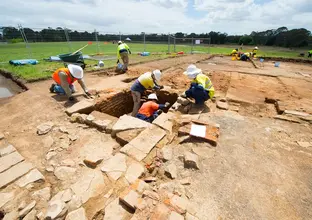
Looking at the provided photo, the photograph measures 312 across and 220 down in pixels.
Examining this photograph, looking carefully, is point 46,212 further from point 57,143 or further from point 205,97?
point 205,97

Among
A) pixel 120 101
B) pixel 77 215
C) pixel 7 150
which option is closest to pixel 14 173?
pixel 7 150

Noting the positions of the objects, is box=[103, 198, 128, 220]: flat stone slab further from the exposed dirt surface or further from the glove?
the glove

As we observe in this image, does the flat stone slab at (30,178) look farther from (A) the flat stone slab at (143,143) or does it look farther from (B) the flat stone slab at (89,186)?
(A) the flat stone slab at (143,143)

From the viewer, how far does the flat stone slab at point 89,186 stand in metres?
1.88

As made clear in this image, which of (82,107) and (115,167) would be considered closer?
(115,167)

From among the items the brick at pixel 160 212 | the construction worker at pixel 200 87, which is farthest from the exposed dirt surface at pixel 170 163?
the construction worker at pixel 200 87

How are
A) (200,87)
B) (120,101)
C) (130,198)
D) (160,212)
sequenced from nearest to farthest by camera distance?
(160,212) → (130,198) → (200,87) → (120,101)

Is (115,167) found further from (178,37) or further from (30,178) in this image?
(178,37)

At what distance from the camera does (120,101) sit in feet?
18.3

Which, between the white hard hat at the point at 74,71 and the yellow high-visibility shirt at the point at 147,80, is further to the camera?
the yellow high-visibility shirt at the point at 147,80

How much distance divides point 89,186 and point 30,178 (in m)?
0.89

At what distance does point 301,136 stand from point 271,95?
100 inches

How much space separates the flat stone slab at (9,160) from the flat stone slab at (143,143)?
61.1 inches

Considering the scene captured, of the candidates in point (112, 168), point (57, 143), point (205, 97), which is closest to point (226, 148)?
point (205, 97)
